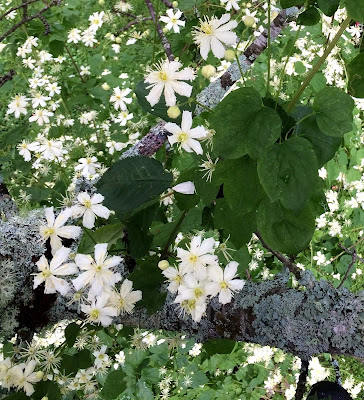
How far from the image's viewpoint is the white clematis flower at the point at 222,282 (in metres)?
0.76

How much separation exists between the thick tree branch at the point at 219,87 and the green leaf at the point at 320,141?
46 centimetres

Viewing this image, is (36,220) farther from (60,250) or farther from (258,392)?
(258,392)

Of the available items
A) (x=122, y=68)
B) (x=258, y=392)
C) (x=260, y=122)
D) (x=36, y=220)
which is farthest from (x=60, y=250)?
(x=122, y=68)

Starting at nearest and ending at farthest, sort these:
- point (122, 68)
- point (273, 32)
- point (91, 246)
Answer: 1. point (91, 246)
2. point (273, 32)
3. point (122, 68)

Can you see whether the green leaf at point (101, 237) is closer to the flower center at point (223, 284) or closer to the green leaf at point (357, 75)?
the flower center at point (223, 284)

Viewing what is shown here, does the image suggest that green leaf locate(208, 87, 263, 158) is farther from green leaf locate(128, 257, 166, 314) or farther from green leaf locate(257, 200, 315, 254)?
green leaf locate(128, 257, 166, 314)

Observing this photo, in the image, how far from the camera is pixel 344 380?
2.28m

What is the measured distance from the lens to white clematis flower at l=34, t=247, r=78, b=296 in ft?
2.44

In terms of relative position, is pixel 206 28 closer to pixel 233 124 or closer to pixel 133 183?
pixel 233 124

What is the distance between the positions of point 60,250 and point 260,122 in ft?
1.30

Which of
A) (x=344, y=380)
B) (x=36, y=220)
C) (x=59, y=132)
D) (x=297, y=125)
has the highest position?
(x=297, y=125)

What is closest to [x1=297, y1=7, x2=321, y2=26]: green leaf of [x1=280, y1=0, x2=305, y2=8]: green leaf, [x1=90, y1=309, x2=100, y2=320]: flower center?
[x1=280, y1=0, x2=305, y2=8]: green leaf

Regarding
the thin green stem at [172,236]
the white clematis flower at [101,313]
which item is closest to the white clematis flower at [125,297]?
the white clematis flower at [101,313]

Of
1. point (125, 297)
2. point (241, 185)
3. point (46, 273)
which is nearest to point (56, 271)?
point (46, 273)
